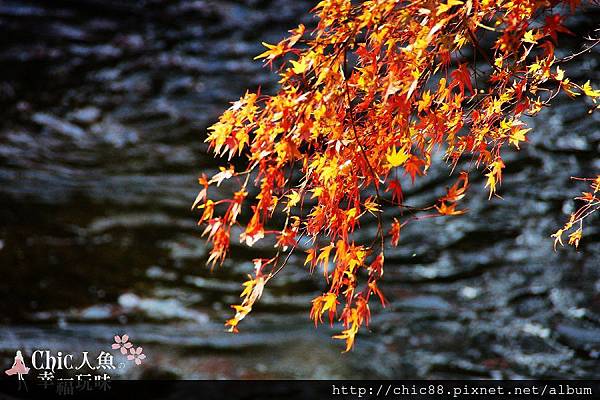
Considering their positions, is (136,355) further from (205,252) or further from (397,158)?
(397,158)

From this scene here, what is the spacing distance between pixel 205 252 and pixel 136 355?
1151mm

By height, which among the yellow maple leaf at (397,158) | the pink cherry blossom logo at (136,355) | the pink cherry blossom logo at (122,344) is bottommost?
the pink cherry blossom logo at (136,355)

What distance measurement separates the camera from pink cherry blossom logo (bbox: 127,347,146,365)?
14.6 feet

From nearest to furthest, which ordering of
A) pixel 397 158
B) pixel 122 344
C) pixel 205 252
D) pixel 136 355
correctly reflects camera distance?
pixel 397 158 < pixel 136 355 < pixel 122 344 < pixel 205 252

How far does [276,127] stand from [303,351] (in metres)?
3.27

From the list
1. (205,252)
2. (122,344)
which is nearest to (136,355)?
(122,344)

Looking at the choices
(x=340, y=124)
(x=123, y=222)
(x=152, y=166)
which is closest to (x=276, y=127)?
(x=340, y=124)

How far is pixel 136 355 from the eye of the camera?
4504mm

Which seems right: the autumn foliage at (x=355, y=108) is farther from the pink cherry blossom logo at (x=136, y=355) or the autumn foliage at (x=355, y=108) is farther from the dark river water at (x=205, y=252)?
the pink cherry blossom logo at (x=136, y=355)

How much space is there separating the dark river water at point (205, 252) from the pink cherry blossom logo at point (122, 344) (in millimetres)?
59

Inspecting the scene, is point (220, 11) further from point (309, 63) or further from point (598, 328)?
point (309, 63)

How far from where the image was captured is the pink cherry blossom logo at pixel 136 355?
14.6ft

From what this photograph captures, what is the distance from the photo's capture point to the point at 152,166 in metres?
6.19

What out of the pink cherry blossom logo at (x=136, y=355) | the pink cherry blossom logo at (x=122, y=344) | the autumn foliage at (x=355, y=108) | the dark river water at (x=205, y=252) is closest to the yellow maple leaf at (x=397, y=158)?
the autumn foliage at (x=355, y=108)
